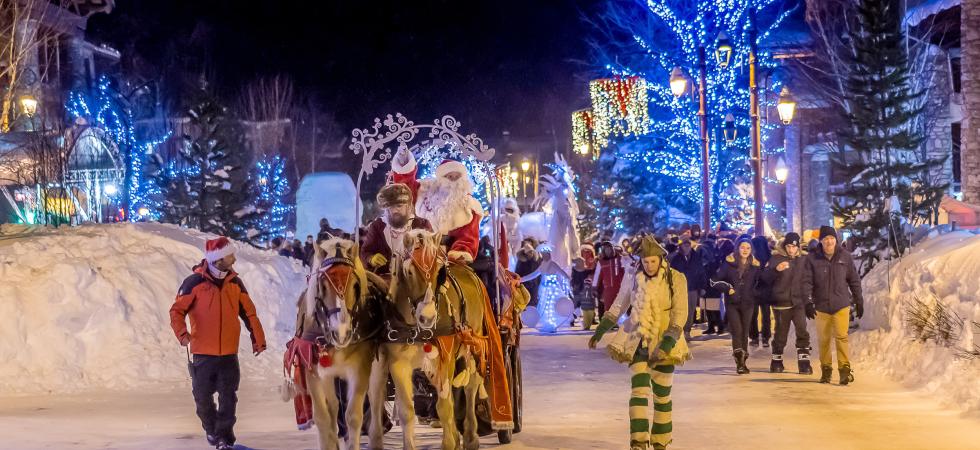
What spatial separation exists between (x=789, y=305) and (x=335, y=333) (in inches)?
400

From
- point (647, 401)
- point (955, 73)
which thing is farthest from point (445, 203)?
point (955, 73)

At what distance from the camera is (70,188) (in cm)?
2552

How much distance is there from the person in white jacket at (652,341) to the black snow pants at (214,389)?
3180 mm

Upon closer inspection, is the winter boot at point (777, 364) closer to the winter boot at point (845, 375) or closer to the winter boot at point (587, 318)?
the winter boot at point (845, 375)

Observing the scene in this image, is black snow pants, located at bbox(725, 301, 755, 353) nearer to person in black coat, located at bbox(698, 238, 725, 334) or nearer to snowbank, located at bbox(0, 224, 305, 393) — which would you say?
person in black coat, located at bbox(698, 238, 725, 334)

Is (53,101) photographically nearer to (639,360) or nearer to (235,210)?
(235,210)

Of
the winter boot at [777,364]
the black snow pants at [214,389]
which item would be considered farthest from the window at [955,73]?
the black snow pants at [214,389]

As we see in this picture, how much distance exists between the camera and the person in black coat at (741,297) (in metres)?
17.1

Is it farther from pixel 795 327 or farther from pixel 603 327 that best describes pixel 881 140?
pixel 603 327

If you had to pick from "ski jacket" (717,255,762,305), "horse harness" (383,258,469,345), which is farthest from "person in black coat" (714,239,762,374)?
"horse harness" (383,258,469,345)

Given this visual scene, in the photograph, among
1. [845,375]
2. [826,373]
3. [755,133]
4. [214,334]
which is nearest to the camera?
[214,334]

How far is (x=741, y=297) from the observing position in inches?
691

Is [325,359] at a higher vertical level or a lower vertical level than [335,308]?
lower

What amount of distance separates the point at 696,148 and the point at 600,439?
31.0m
